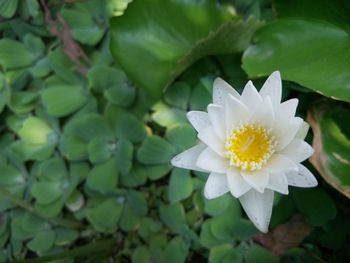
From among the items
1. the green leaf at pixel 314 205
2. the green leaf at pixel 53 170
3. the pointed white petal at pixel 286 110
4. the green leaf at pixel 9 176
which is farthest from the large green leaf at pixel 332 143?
the green leaf at pixel 9 176

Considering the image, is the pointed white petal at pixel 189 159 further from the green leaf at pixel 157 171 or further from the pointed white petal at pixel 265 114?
the green leaf at pixel 157 171

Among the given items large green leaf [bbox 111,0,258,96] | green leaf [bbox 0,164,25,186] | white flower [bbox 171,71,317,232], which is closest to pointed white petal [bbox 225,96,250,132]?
white flower [bbox 171,71,317,232]

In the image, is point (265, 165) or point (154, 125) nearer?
point (265, 165)

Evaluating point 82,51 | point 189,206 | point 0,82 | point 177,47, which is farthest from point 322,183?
point 0,82

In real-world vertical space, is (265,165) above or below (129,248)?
above

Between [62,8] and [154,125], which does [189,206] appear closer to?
[154,125]

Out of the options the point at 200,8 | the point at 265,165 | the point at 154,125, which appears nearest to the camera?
the point at 265,165
